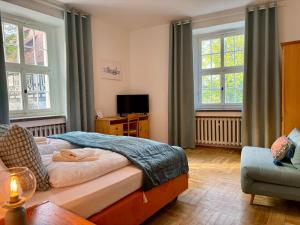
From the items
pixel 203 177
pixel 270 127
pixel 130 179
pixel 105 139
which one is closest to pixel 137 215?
pixel 130 179

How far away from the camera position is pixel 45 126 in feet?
12.0

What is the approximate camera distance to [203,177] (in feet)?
9.86

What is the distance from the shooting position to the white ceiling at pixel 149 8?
3743 mm

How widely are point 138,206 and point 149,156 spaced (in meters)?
0.43

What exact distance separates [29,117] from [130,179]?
8.38 ft

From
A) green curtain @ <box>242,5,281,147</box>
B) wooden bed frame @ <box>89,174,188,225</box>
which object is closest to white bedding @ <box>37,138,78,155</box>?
wooden bed frame @ <box>89,174,188,225</box>

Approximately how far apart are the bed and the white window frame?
74.8 inches

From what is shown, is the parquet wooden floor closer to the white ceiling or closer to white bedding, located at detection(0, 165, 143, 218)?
white bedding, located at detection(0, 165, 143, 218)

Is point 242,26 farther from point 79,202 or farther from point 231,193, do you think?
point 79,202

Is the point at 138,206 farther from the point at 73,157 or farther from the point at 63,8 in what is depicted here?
the point at 63,8

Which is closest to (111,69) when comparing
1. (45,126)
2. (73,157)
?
(45,126)

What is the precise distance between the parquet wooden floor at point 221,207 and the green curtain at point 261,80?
1215 millimetres

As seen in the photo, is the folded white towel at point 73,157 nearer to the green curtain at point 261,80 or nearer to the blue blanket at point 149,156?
the blue blanket at point 149,156

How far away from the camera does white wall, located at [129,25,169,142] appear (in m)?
4.89
